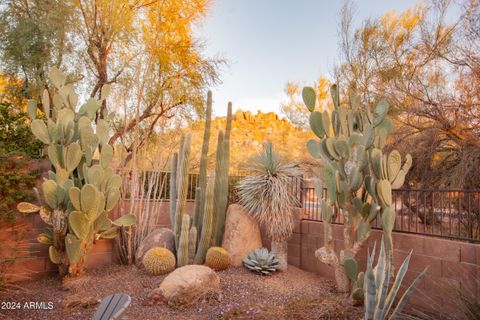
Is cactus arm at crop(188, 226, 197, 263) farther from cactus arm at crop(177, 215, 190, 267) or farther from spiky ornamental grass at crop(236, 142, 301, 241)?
spiky ornamental grass at crop(236, 142, 301, 241)

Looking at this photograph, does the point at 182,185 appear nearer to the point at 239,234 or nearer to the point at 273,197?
the point at 239,234

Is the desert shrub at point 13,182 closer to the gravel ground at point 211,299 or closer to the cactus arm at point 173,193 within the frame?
the gravel ground at point 211,299

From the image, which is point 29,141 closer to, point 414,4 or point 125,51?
point 125,51

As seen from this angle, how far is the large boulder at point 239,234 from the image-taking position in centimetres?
565

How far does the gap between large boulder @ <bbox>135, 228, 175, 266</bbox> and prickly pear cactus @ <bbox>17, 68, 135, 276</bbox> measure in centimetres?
80

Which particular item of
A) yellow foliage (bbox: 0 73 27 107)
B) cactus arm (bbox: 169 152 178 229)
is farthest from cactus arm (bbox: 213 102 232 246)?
yellow foliage (bbox: 0 73 27 107)

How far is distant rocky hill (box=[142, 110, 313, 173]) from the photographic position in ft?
31.0

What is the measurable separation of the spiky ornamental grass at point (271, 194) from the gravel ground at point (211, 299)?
2.30 feet

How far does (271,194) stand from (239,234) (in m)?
0.81

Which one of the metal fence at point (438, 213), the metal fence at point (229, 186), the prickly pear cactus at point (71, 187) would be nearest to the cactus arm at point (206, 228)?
the metal fence at point (229, 186)

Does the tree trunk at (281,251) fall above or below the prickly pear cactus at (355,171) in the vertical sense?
below

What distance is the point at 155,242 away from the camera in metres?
5.54

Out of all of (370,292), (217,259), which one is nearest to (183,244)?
(217,259)

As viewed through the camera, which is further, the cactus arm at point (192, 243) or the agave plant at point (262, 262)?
the cactus arm at point (192, 243)
